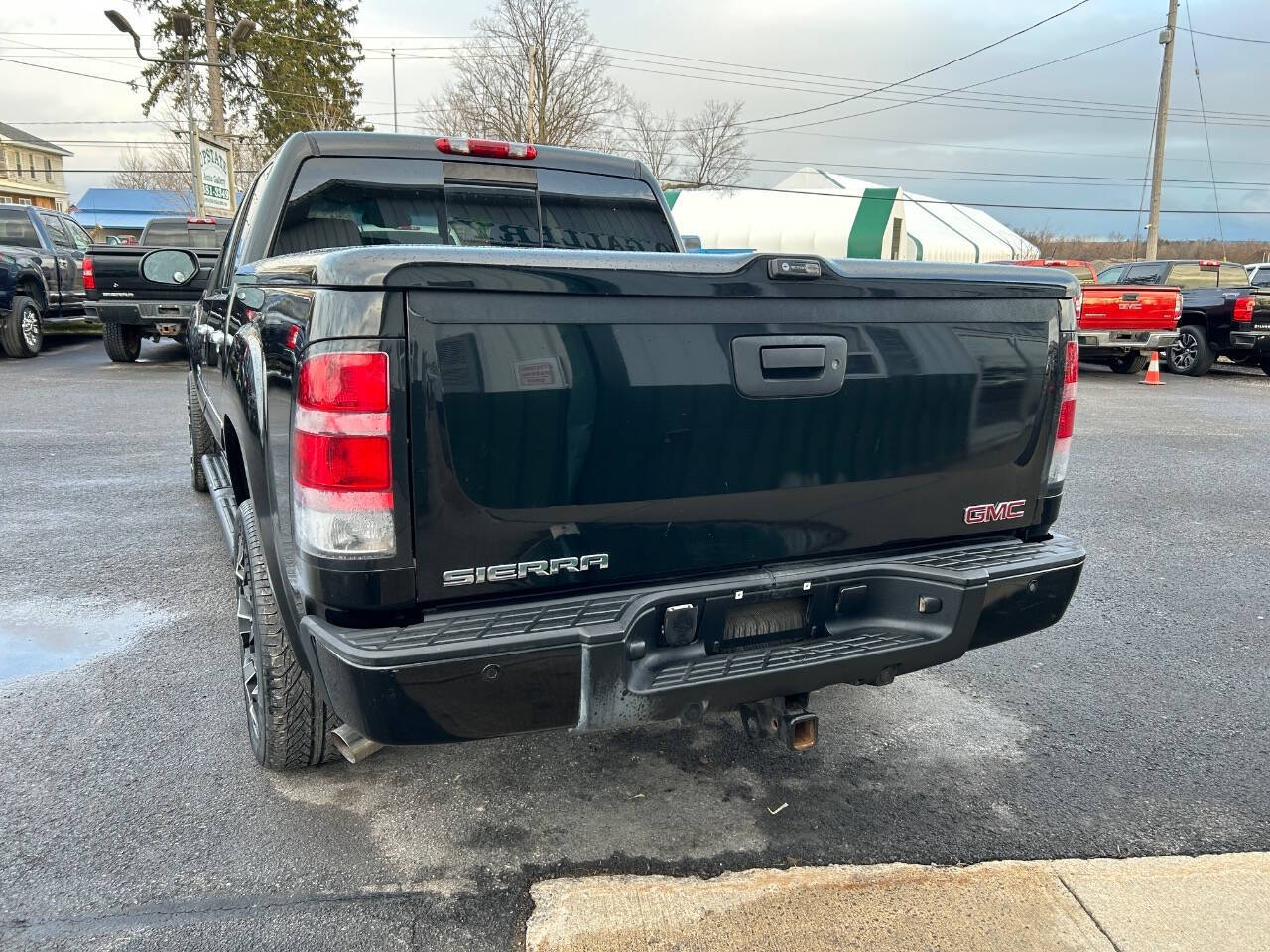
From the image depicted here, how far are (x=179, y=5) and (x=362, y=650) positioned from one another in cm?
4021

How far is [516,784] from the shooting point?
2.92 m

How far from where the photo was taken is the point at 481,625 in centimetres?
208

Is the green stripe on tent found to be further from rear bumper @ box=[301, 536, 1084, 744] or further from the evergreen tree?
rear bumper @ box=[301, 536, 1084, 744]

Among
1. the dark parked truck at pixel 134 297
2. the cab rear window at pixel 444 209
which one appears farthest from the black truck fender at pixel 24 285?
the cab rear window at pixel 444 209

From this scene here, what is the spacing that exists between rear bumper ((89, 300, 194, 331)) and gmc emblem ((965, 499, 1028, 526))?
11.1 metres

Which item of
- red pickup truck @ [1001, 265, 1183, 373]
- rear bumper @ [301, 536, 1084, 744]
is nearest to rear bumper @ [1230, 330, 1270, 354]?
red pickup truck @ [1001, 265, 1183, 373]

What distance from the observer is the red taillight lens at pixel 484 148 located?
3836 mm

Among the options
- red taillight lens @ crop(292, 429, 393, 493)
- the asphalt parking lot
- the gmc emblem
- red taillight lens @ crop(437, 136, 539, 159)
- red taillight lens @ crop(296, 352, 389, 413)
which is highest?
red taillight lens @ crop(437, 136, 539, 159)

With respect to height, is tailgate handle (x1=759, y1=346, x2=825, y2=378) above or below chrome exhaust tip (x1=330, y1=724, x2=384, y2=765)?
above

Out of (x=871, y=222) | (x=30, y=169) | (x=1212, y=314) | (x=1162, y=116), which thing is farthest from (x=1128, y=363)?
(x=30, y=169)

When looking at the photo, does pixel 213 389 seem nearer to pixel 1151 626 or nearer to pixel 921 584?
pixel 921 584

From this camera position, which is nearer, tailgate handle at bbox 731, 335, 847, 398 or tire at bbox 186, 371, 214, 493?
tailgate handle at bbox 731, 335, 847, 398

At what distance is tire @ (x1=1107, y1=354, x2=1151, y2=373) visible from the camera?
15.7m

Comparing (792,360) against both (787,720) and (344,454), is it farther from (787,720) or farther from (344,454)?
(344,454)
